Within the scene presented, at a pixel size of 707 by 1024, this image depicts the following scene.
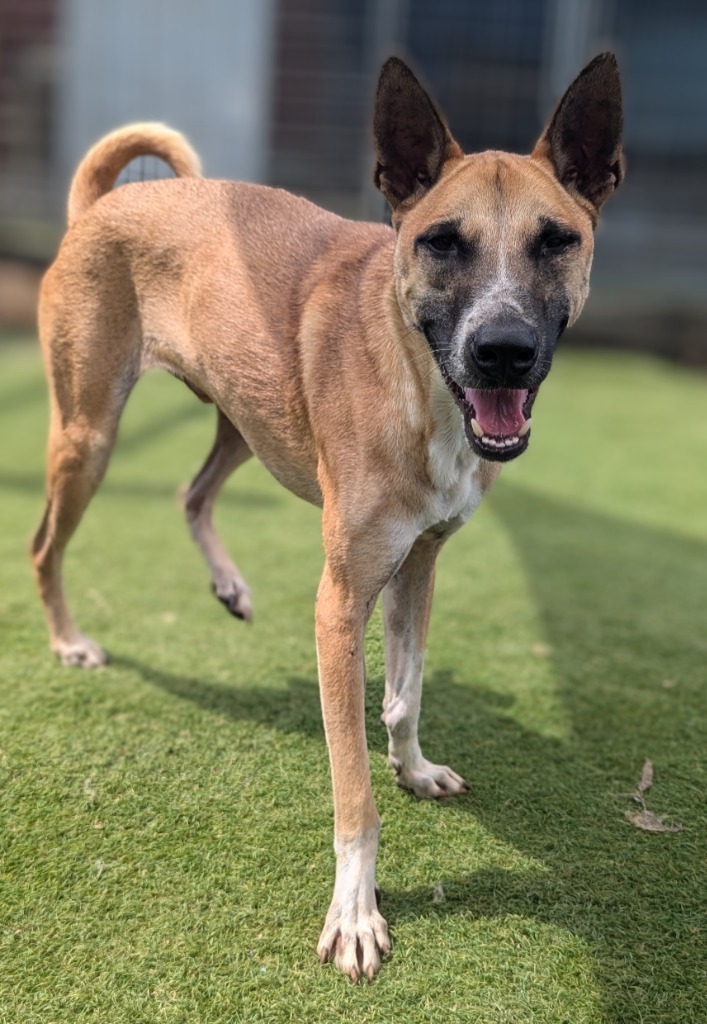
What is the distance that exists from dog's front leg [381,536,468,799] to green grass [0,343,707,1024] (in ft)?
0.14

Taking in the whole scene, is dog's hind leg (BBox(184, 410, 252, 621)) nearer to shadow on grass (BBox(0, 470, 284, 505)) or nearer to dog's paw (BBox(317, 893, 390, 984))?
dog's paw (BBox(317, 893, 390, 984))

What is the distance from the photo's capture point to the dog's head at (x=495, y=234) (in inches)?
81.8

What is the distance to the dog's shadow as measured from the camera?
223 centimetres

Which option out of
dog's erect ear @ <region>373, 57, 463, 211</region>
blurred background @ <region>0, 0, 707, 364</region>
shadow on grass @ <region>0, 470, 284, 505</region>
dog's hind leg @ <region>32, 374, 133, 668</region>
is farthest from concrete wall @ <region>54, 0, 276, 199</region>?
dog's erect ear @ <region>373, 57, 463, 211</region>

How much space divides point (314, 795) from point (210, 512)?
1.26 meters

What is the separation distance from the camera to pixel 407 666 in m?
2.62

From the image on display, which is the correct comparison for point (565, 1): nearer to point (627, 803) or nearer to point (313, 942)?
point (627, 803)

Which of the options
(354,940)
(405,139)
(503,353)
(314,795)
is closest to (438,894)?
(354,940)

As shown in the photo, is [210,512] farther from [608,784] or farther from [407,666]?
[608,784]

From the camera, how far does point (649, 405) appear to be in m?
8.22

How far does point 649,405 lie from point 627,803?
604cm

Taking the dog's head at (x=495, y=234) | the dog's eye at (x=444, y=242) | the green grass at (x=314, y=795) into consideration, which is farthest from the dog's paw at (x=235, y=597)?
the dog's eye at (x=444, y=242)

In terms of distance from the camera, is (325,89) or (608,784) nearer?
(608,784)

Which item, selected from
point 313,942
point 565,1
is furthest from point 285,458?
point 565,1
